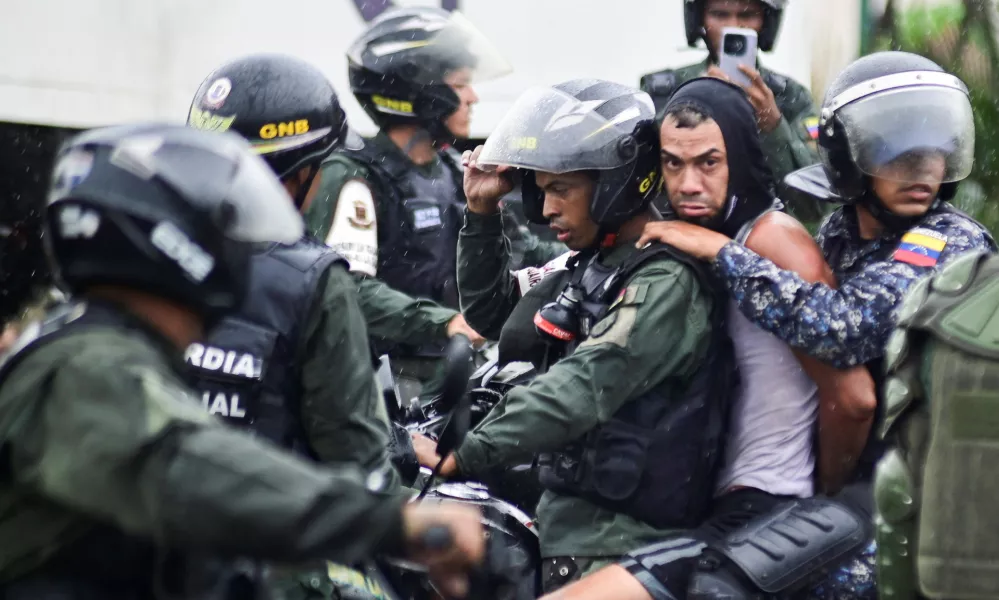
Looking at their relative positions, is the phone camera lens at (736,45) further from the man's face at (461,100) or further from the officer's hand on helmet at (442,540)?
the officer's hand on helmet at (442,540)

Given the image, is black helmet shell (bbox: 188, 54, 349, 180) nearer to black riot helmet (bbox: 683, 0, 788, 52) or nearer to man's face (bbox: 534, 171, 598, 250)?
→ man's face (bbox: 534, 171, 598, 250)

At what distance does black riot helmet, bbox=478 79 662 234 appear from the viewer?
4.09m

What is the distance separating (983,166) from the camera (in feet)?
20.4

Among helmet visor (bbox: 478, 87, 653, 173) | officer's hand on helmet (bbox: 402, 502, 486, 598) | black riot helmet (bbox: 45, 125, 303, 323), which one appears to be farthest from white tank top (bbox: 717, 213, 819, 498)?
black riot helmet (bbox: 45, 125, 303, 323)

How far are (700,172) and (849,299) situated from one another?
1.69ft

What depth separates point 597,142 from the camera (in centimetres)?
411

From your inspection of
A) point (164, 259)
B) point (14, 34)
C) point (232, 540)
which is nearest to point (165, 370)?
point (164, 259)

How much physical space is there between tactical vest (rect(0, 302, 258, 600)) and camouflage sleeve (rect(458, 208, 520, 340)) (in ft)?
8.01

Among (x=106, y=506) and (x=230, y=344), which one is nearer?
(x=106, y=506)

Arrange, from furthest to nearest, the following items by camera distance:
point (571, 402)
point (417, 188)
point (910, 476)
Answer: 1. point (417, 188)
2. point (571, 402)
3. point (910, 476)

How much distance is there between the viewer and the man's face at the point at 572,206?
4.15 m

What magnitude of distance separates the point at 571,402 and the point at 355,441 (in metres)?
0.64

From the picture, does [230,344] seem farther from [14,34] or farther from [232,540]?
[14,34]

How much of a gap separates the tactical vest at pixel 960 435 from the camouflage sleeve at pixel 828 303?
73cm
